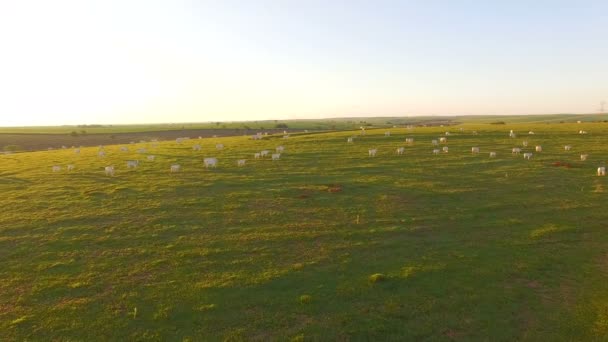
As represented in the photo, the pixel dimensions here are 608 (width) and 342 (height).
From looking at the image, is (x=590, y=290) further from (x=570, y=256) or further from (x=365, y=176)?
(x=365, y=176)

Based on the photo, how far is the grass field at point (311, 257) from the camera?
39.1ft

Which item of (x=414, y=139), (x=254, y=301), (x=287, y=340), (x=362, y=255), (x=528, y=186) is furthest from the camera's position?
(x=414, y=139)

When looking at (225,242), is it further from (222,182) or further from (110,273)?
(222,182)

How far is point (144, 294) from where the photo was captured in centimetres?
1386

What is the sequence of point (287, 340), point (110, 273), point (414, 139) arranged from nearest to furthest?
point (287, 340)
point (110, 273)
point (414, 139)

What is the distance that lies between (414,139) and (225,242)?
44.2m

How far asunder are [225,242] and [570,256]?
15.7 metres

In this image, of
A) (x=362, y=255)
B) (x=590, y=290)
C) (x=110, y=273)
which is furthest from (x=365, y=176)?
(x=110, y=273)

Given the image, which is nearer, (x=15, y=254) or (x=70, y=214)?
(x=15, y=254)

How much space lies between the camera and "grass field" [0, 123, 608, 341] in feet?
39.1

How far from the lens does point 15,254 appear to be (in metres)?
17.7

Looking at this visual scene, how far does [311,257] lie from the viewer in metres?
16.6

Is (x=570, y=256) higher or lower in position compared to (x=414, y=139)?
lower

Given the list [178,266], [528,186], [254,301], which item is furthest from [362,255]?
[528,186]
